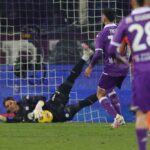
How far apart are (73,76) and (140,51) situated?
740 cm

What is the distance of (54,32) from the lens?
632 inches

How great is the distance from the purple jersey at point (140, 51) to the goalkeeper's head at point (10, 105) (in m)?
6.86

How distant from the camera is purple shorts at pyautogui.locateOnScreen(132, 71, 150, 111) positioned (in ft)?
21.6

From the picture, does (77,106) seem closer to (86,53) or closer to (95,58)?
(86,53)

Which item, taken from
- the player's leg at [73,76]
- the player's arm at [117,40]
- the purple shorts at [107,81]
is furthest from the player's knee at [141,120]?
the player's leg at [73,76]

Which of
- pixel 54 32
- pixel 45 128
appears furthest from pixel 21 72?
pixel 45 128

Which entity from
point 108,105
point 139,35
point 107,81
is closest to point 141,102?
point 139,35

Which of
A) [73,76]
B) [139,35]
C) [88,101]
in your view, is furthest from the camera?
[73,76]

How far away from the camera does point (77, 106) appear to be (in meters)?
13.8

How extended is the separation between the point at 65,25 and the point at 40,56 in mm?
1153


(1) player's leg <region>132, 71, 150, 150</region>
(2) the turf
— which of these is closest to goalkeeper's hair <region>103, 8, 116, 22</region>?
(2) the turf

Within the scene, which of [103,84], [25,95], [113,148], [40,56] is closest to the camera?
[113,148]

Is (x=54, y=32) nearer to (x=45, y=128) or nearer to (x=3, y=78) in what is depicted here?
(x=3, y=78)

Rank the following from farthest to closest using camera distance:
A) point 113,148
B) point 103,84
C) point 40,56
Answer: point 40,56, point 103,84, point 113,148
